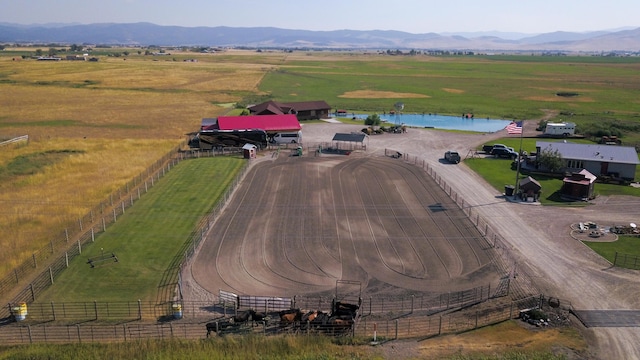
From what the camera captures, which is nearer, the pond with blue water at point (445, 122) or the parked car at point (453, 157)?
the parked car at point (453, 157)

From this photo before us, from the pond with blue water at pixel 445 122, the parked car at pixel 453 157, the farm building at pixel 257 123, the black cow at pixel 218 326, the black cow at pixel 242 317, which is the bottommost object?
the black cow at pixel 218 326

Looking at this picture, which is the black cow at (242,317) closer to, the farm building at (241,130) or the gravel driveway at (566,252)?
the gravel driveway at (566,252)

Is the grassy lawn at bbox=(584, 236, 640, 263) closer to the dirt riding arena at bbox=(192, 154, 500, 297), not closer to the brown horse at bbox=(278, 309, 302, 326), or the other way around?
the dirt riding arena at bbox=(192, 154, 500, 297)

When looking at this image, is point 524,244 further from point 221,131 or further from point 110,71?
point 110,71

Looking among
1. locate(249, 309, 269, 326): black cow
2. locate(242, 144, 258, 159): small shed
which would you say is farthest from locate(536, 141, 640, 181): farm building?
locate(249, 309, 269, 326): black cow

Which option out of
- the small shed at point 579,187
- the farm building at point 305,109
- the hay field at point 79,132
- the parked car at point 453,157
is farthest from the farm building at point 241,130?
the small shed at point 579,187

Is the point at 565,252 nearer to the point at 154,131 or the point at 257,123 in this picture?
the point at 257,123

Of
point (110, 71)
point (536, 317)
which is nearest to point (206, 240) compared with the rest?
point (536, 317)
